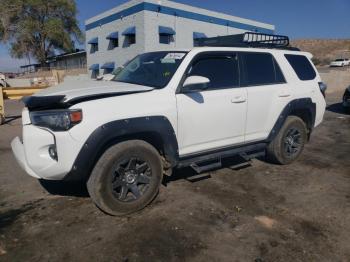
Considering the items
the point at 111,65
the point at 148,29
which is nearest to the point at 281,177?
the point at 148,29

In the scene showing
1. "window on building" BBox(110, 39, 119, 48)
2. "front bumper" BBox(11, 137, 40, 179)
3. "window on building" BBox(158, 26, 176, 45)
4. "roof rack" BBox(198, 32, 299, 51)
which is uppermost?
"window on building" BBox(158, 26, 176, 45)

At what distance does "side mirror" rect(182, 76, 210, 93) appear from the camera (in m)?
4.09

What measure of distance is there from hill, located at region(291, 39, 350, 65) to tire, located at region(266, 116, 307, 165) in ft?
201

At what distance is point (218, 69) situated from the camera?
4703 mm

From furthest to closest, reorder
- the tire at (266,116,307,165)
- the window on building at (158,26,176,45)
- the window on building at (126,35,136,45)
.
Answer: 1. the window on building at (126,35,136,45)
2. the window on building at (158,26,176,45)
3. the tire at (266,116,307,165)

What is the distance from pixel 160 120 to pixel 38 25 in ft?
156

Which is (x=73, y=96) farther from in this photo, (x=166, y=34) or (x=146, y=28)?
(x=166, y=34)

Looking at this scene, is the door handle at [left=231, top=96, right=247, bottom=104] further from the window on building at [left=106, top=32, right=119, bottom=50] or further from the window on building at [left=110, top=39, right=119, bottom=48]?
the window on building at [left=110, top=39, right=119, bottom=48]

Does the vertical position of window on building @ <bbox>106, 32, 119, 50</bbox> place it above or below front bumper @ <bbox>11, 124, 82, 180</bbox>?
above

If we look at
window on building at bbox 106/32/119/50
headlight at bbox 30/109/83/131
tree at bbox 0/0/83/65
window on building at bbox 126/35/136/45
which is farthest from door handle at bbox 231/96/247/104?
tree at bbox 0/0/83/65

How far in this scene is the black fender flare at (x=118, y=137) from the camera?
3492 mm

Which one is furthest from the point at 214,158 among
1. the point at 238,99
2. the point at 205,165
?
the point at 238,99

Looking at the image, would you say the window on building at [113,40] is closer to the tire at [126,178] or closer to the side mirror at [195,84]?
the side mirror at [195,84]

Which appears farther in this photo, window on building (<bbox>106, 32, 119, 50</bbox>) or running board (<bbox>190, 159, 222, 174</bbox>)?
window on building (<bbox>106, 32, 119, 50</bbox>)
